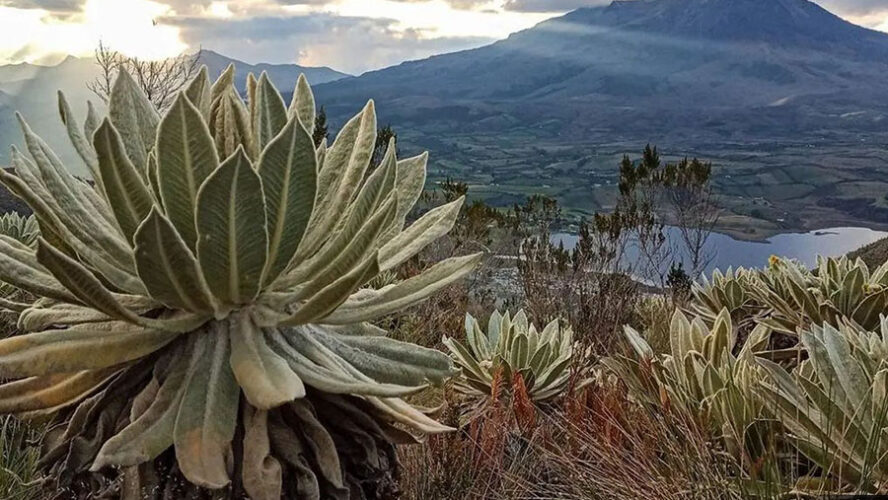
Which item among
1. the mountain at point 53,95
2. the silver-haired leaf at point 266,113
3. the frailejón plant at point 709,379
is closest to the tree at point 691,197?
the mountain at point 53,95

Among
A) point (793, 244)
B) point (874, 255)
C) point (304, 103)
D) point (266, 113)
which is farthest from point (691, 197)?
point (793, 244)

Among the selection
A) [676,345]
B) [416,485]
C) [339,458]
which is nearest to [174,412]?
[339,458]

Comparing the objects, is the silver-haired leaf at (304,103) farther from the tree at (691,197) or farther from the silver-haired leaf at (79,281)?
Answer: the tree at (691,197)

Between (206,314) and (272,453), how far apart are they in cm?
31

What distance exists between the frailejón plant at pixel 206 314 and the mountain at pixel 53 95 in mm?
268

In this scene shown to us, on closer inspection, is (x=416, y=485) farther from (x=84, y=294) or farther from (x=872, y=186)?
(x=872, y=186)

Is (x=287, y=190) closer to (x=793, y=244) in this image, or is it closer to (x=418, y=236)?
(x=418, y=236)

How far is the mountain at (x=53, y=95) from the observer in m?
2.38

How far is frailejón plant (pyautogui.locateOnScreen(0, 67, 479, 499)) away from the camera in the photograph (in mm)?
1415

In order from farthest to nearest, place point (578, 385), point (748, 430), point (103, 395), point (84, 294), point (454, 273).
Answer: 1. point (578, 385)
2. point (748, 430)
3. point (454, 273)
4. point (103, 395)
5. point (84, 294)

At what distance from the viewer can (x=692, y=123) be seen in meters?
162

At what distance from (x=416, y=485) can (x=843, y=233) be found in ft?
227

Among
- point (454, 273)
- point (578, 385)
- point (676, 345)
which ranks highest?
point (454, 273)

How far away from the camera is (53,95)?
2.15 meters
